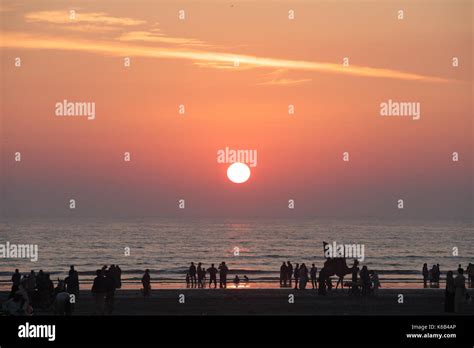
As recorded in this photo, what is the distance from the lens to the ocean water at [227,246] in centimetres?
9450

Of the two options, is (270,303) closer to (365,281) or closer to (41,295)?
(365,281)

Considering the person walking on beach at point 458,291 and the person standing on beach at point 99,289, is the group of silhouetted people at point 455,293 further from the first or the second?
the person standing on beach at point 99,289

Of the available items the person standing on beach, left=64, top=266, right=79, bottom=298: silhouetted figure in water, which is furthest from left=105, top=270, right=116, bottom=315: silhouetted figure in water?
left=64, top=266, right=79, bottom=298: silhouetted figure in water

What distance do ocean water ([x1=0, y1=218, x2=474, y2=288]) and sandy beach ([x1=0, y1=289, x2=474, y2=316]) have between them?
35.3 metres

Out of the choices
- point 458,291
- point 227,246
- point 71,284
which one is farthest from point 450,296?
point 227,246

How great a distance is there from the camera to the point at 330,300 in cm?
3600

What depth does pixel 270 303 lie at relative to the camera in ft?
113

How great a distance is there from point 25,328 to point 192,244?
11795cm

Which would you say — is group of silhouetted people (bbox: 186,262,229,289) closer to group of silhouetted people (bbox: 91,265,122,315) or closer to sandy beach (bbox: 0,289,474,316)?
sandy beach (bbox: 0,289,474,316)

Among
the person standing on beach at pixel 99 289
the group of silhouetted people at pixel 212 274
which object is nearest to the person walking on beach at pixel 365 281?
the group of silhouetted people at pixel 212 274

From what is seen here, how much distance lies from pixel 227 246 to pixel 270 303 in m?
100

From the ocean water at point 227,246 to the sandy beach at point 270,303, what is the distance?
35304 millimetres

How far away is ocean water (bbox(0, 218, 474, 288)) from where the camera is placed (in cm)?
9450

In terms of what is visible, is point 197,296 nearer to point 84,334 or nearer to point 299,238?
point 84,334
